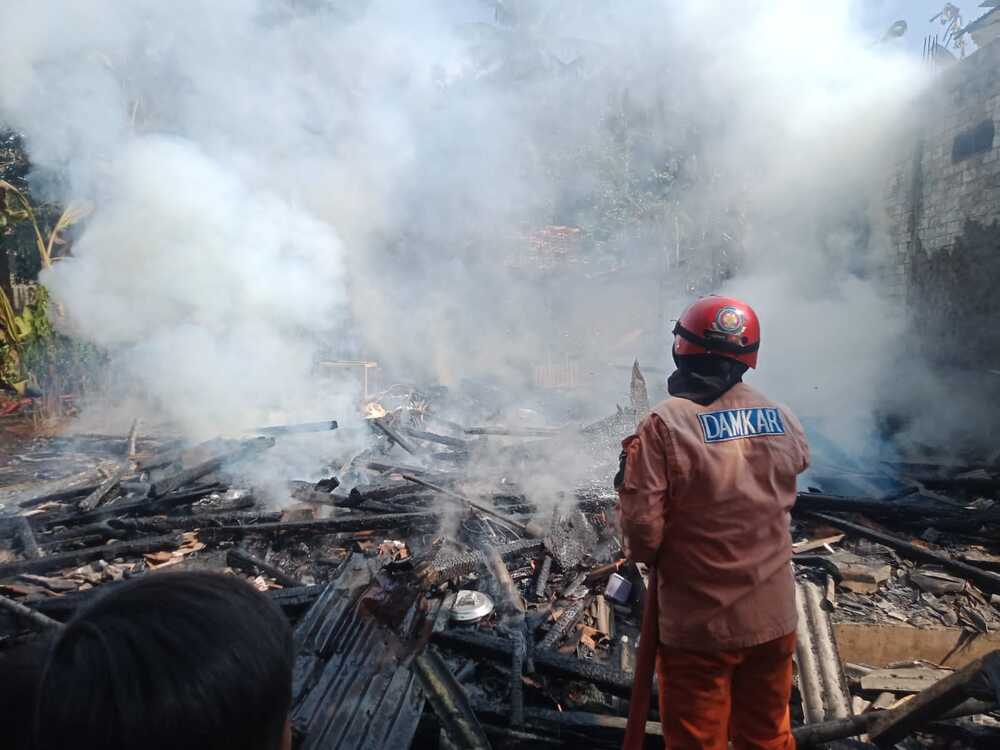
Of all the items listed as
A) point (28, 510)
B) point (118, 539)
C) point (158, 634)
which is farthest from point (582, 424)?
point (158, 634)

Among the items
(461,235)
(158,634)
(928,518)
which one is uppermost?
(461,235)

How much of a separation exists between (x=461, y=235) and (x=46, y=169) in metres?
10.0

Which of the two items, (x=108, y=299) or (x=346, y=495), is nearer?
(x=346, y=495)

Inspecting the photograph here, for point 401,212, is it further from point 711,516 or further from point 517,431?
point 711,516

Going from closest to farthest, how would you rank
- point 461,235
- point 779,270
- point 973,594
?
point 973,594
point 779,270
point 461,235

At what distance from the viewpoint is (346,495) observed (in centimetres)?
654

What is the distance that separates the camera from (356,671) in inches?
128

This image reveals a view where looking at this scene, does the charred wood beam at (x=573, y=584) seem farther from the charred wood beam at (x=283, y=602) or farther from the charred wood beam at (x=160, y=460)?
the charred wood beam at (x=160, y=460)

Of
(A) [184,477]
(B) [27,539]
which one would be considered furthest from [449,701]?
(A) [184,477]

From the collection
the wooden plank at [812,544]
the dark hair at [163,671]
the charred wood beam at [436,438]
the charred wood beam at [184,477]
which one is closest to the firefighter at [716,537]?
the dark hair at [163,671]

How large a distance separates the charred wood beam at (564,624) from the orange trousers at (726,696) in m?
1.48

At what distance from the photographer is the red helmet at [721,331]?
93.2 inches

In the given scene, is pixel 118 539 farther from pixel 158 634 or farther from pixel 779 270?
pixel 779 270

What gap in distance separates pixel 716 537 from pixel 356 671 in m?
2.21
